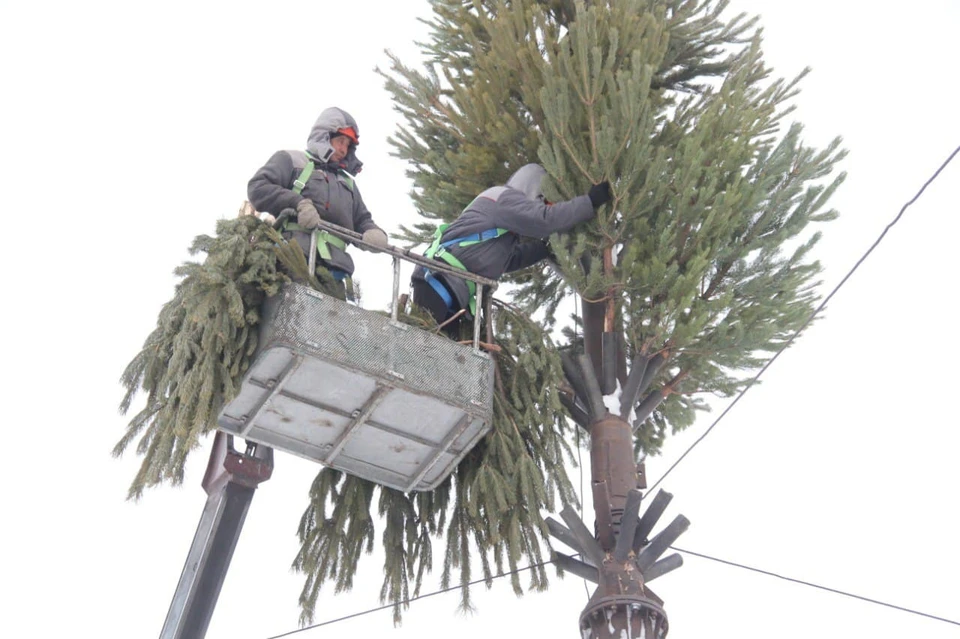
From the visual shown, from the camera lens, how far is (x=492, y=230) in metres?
9.09

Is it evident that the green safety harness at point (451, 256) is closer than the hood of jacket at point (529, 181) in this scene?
Yes

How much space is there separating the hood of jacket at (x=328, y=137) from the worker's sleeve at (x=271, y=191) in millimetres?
438

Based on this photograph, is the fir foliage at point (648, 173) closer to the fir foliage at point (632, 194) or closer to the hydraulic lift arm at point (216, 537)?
the fir foliage at point (632, 194)

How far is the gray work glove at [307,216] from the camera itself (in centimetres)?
818

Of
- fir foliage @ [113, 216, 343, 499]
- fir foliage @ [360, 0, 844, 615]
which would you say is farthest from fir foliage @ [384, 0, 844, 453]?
fir foliage @ [113, 216, 343, 499]

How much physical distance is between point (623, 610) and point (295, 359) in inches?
95.8

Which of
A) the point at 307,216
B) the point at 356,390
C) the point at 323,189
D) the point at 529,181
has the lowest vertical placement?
the point at 356,390

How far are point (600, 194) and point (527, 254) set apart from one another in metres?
0.72

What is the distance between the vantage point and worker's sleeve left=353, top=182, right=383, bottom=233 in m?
9.06

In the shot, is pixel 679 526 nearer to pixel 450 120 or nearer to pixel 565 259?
pixel 565 259

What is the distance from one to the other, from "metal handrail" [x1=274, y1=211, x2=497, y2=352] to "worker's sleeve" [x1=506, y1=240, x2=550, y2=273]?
2.36ft

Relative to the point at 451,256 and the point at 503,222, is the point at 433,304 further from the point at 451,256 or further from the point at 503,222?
the point at 503,222

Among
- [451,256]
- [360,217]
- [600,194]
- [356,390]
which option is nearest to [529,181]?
[600,194]

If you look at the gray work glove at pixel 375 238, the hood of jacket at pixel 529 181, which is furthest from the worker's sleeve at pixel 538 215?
the gray work glove at pixel 375 238
